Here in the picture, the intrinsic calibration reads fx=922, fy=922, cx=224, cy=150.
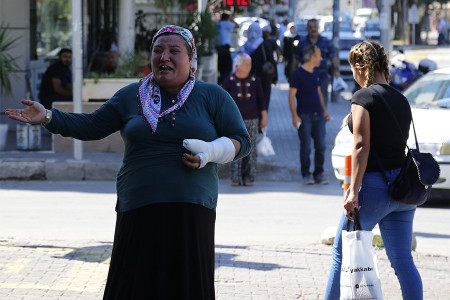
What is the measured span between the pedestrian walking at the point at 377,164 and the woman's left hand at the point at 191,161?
1.23 meters

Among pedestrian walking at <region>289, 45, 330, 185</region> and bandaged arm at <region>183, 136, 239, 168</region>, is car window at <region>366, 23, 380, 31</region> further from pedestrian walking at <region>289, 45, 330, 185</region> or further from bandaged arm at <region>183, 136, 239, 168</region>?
bandaged arm at <region>183, 136, 239, 168</region>

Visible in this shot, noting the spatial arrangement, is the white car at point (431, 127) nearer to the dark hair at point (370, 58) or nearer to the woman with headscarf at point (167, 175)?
A: the dark hair at point (370, 58)

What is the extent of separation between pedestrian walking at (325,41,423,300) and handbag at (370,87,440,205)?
38mm

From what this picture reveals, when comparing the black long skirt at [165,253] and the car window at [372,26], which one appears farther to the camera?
the car window at [372,26]

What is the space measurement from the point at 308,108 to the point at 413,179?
6525mm

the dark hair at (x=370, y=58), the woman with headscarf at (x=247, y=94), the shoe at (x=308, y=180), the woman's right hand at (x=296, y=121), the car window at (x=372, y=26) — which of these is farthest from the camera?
the car window at (x=372, y=26)

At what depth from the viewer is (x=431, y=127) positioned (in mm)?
10484

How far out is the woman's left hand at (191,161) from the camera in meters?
4.20

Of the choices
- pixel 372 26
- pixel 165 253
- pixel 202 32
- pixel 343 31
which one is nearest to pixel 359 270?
pixel 165 253

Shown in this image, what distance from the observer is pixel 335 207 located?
1041cm

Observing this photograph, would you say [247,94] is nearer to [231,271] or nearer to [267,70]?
[267,70]

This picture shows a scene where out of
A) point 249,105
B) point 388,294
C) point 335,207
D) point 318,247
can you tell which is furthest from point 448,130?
point 388,294

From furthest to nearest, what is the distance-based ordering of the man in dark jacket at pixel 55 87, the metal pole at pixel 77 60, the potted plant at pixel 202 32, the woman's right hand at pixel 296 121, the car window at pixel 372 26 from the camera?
the car window at pixel 372 26
the potted plant at pixel 202 32
the man in dark jacket at pixel 55 87
the metal pole at pixel 77 60
the woman's right hand at pixel 296 121

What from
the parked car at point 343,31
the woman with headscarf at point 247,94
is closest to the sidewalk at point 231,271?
the woman with headscarf at point 247,94
